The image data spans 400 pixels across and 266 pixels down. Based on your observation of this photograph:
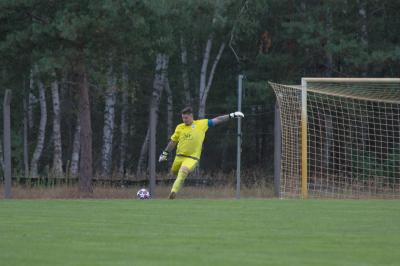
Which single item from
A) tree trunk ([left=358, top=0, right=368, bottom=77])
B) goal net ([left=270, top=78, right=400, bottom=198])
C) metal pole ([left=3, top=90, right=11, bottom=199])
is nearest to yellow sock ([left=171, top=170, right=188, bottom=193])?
goal net ([left=270, top=78, right=400, bottom=198])

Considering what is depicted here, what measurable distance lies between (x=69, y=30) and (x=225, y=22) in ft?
42.7

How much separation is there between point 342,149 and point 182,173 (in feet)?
37.0

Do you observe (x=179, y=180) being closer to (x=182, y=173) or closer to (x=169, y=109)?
(x=182, y=173)

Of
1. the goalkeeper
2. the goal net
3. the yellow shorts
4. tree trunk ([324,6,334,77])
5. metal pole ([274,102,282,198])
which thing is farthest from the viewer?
tree trunk ([324,6,334,77])

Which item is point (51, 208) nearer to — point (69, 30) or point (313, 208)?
point (313, 208)

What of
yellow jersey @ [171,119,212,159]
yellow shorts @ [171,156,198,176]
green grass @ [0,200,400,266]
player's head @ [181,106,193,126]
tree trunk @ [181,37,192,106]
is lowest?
green grass @ [0,200,400,266]

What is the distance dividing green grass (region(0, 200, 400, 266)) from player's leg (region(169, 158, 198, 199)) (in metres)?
4.22

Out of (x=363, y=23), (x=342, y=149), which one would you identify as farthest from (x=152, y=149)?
(x=363, y=23)

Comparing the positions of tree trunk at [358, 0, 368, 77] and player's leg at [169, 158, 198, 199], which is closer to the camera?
player's leg at [169, 158, 198, 199]

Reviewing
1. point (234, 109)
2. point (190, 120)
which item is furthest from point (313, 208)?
point (234, 109)

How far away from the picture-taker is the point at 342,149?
2966 cm

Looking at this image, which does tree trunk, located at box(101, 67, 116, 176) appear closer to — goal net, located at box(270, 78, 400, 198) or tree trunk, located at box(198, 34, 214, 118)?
tree trunk, located at box(198, 34, 214, 118)

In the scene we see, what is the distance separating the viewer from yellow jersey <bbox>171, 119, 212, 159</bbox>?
19719 mm

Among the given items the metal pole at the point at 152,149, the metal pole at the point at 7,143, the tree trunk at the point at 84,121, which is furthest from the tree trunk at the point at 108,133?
the metal pole at the point at 7,143
